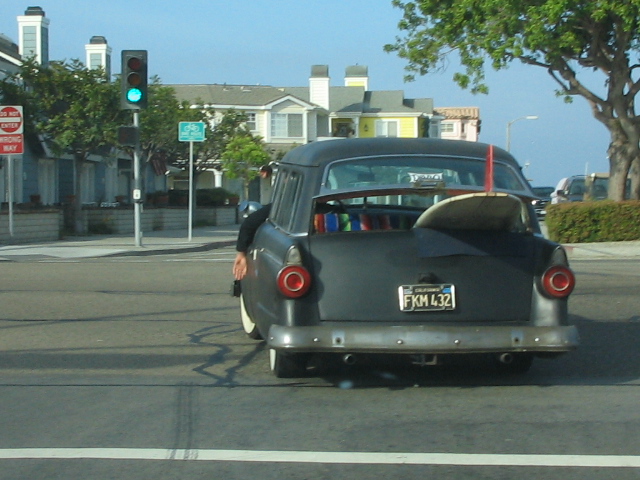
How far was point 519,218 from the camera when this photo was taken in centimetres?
672

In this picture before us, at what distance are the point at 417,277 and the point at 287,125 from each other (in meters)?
52.8

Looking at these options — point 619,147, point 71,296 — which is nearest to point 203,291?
point 71,296

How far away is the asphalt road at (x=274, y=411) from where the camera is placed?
4.90 metres

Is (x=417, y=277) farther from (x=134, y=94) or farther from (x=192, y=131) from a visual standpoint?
(x=192, y=131)

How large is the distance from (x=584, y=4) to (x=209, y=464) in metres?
21.5

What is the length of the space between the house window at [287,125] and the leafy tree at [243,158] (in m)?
11.8

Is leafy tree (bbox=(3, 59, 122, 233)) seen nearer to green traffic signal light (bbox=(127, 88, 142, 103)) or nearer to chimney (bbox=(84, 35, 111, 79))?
green traffic signal light (bbox=(127, 88, 142, 103))

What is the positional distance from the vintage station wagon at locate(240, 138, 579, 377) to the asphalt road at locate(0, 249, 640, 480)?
391mm

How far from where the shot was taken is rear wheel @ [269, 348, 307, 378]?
22.1 feet

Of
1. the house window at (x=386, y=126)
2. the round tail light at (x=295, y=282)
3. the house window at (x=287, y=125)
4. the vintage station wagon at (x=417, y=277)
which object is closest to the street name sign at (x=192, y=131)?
the vintage station wagon at (x=417, y=277)

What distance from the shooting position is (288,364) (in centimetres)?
685

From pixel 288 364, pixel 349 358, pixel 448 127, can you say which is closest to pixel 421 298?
pixel 349 358

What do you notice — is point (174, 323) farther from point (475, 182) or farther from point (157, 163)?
point (157, 163)

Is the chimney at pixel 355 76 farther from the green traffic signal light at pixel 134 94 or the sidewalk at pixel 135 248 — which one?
the green traffic signal light at pixel 134 94
